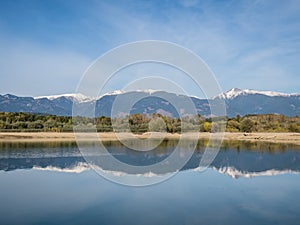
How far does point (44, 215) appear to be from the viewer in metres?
9.05

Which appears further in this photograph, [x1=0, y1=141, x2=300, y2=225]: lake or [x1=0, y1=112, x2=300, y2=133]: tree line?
[x1=0, y1=112, x2=300, y2=133]: tree line

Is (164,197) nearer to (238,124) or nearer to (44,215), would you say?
(44,215)

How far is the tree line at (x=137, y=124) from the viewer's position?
173ft

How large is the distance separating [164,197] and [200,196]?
1.19 meters

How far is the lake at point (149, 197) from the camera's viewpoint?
9.06 metres

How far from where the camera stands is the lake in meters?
9.06

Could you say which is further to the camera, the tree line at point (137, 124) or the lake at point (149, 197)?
the tree line at point (137, 124)

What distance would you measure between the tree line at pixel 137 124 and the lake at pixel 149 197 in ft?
108

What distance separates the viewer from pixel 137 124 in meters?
54.5

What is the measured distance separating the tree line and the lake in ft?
108

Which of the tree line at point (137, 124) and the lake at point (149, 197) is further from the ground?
the tree line at point (137, 124)

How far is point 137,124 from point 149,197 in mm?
42918

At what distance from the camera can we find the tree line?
2072 inches

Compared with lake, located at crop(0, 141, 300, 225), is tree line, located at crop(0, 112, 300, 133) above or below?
above
